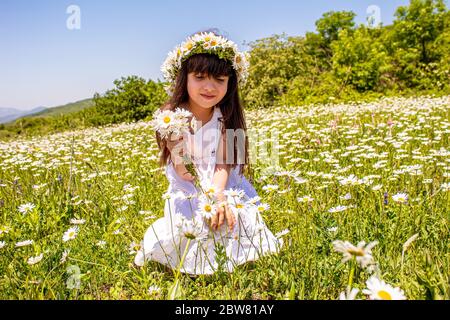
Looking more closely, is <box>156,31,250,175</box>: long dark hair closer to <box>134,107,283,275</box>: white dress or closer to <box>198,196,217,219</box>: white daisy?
<box>134,107,283,275</box>: white dress

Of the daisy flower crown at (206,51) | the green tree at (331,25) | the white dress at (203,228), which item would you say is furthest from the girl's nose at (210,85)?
the green tree at (331,25)

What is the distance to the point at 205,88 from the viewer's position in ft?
7.83

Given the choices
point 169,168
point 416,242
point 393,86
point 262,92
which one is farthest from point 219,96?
point 393,86

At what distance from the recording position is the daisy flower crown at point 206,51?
7.97 feet

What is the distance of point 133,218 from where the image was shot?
2.77 metres

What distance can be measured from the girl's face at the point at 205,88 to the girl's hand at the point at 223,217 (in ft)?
2.25

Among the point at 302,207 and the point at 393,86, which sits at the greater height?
the point at 393,86

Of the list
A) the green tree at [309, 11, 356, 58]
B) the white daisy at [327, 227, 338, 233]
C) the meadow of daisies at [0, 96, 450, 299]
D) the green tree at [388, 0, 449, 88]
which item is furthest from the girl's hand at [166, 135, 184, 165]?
the green tree at [309, 11, 356, 58]

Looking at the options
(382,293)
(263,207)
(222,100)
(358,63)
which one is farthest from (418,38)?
(382,293)

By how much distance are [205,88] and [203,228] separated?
802 millimetres

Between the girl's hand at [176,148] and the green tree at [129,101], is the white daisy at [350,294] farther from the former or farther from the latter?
the green tree at [129,101]
